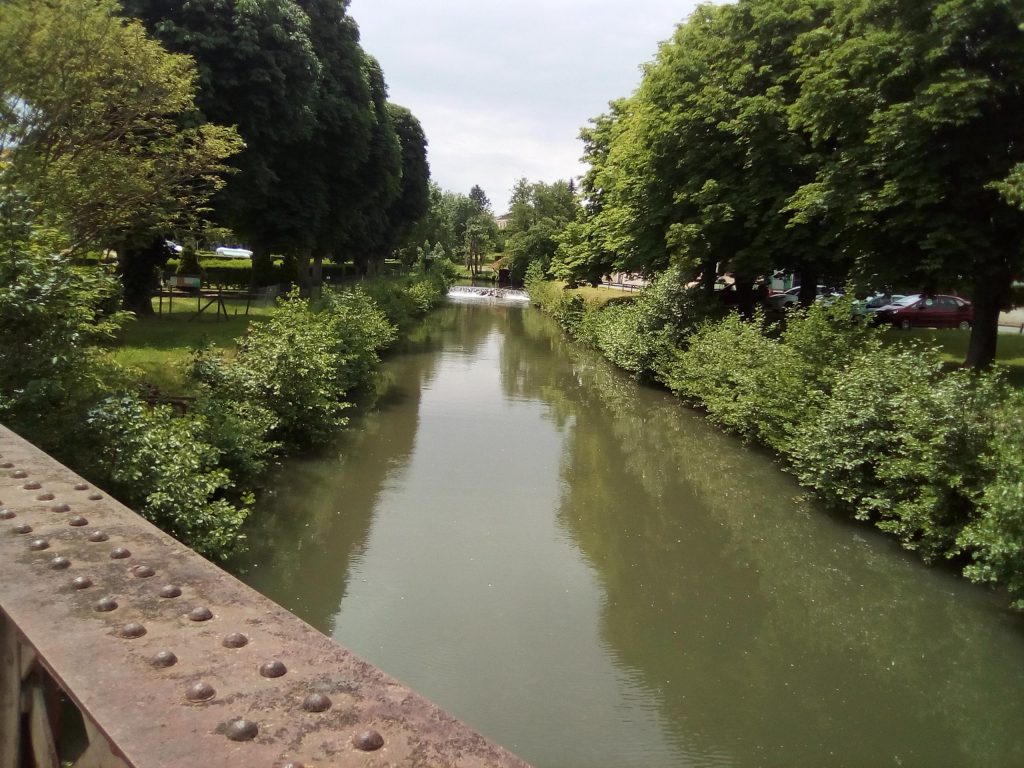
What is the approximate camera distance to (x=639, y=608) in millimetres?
8406

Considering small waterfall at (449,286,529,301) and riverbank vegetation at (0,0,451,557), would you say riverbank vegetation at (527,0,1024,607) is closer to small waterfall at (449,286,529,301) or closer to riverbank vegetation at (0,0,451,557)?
riverbank vegetation at (0,0,451,557)

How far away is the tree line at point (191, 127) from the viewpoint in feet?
41.5

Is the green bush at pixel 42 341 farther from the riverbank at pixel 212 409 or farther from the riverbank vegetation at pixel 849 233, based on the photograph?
the riverbank vegetation at pixel 849 233

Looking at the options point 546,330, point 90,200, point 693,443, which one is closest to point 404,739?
point 90,200

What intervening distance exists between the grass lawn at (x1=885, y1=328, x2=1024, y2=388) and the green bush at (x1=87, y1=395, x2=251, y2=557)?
13.5 metres

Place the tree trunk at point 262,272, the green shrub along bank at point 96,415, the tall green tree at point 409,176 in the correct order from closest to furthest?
the green shrub along bank at point 96,415 → the tree trunk at point 262,272 → the tall green tree at point 409,176

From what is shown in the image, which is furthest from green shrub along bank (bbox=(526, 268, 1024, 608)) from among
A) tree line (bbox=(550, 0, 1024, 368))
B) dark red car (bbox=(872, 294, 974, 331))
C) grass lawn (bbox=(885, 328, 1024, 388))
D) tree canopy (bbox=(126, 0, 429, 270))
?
tree canopy (bbox=(126, 0, 429, 270))

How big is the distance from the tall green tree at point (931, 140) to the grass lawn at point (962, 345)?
215 cm

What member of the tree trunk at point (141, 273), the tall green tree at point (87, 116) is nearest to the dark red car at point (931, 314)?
the tall green tree at point (87, 116)

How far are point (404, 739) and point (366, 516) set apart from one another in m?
9.68

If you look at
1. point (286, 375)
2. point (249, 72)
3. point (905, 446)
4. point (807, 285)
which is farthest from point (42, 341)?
point (807, 285)

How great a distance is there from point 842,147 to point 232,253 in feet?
148

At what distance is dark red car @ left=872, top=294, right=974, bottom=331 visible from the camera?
26.6 meters

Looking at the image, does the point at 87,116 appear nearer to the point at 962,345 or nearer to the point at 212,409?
the point at 212,409
